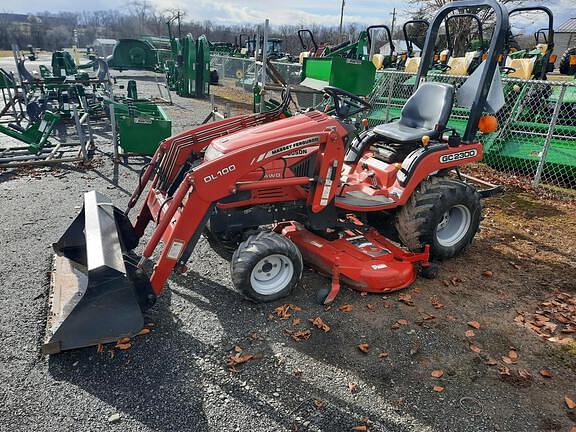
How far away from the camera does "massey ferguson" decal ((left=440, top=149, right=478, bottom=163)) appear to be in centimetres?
424

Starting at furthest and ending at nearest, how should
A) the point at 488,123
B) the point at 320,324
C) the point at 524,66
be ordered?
the point at 524,66 < the point at 488,123 < the point at 320,324

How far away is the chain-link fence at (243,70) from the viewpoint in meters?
16.1

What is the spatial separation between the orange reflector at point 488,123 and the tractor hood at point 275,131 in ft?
4.89

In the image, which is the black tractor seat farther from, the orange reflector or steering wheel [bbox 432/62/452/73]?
steering wheel [bbox 432/62/452/73]

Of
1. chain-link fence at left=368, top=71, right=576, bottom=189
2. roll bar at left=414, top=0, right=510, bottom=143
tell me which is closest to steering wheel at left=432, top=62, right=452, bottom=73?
chain-link fence at left=368, top=71, right=576, bottom=189

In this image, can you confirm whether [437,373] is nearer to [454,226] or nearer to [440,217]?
[440,217]

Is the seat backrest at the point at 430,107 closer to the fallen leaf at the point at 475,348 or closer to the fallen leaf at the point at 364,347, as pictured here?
the fallen leaf at the point at 475,348

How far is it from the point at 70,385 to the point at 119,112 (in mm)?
7056

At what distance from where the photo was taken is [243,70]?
65.9ft

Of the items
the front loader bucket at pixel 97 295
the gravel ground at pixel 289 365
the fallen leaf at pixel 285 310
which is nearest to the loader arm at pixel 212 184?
the front loader bucket at pixel 97 295

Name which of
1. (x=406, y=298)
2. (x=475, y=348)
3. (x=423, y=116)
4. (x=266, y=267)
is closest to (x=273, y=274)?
(x=266, y=267)

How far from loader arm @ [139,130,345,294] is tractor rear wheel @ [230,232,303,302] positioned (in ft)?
1.34

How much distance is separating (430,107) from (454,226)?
1.30 m

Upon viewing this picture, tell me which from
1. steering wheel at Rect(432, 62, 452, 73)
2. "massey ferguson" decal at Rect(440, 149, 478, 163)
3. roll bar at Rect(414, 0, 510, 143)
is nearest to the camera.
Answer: roll bar at Rect(414, 0, 510, 143)
